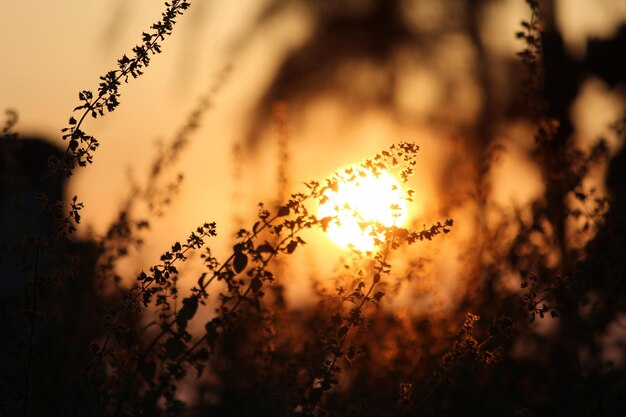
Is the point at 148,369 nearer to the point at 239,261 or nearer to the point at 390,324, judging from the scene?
the point at 239,261

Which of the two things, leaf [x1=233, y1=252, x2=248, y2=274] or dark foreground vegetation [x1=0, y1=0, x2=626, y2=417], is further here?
dark foreground vegetation [x1=0, y1=0, x2=626, y2=417]

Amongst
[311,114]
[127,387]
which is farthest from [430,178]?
[127,387]

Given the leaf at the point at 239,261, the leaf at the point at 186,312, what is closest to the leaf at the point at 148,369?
the leaf at the point at 186,312

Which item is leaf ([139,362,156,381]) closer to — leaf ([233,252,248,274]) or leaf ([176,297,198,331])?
leaf ([176,297,198,331])

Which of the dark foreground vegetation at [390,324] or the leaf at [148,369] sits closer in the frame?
the leaf at [148,369]

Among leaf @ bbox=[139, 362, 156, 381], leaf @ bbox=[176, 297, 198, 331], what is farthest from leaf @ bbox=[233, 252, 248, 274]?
leaf @ bbox=[139, 362, 156, 381]

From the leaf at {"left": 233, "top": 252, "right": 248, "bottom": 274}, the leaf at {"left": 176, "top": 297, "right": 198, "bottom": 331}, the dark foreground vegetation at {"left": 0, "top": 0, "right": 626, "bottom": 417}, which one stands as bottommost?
the leaf at {"left": 176, "top": 297, "right": 198, "bottom": 331}

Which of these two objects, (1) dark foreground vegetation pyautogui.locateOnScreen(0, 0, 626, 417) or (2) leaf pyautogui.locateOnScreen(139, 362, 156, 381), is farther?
(1) dark foreground vegetation pyautogui.locateOnScreen(0, 0, 626, 417)

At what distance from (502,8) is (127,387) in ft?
22.8

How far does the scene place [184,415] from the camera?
512cm

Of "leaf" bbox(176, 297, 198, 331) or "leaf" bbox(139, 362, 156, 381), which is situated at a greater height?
"leaf" bbox(176, 297, 198, 331)

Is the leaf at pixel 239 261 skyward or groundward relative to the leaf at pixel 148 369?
skyward

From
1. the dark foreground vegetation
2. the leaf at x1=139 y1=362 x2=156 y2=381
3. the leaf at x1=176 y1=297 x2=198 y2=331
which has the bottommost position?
the leaf at x1=139 y1=362 x2=156 y2=381

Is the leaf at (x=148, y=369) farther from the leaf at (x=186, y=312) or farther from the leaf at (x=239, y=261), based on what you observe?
the leaf at (x=239, y=261)
